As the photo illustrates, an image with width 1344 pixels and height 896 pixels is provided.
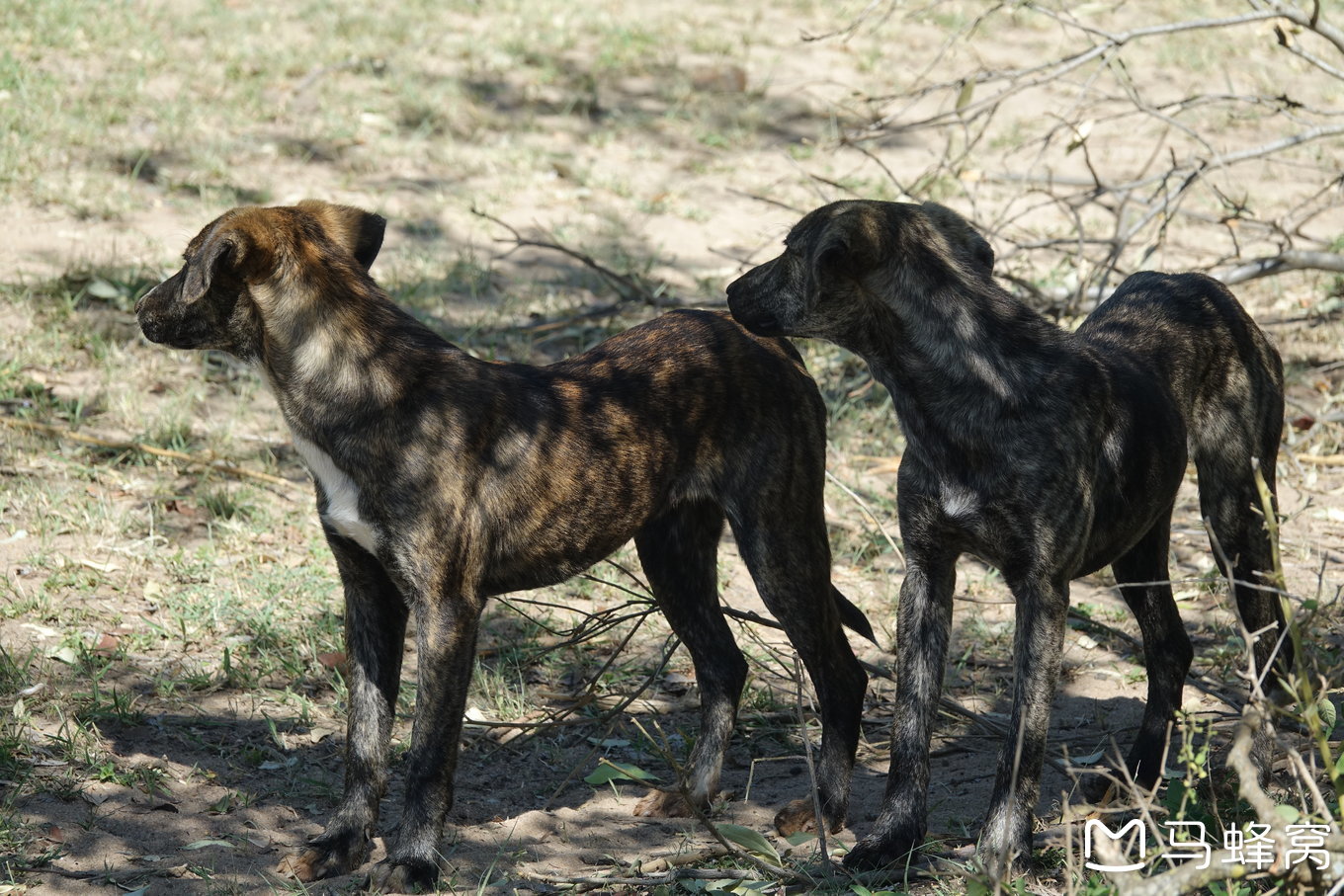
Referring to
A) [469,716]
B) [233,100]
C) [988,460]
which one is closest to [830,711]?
[988,460]

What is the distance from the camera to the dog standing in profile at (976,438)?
4324 millimetres

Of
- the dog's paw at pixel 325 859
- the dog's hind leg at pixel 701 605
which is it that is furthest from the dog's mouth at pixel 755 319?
the dog's paw at pixel 325 859

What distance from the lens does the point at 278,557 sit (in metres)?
6.80

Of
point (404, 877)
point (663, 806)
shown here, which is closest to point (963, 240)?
point (663, 806)

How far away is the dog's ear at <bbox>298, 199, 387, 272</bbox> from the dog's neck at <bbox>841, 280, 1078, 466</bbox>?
1732 mm

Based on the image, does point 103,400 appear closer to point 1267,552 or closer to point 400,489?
point 400,489

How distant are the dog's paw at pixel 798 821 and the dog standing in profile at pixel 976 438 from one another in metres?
0.41

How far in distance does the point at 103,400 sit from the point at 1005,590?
4.92m

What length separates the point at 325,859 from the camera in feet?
14.9

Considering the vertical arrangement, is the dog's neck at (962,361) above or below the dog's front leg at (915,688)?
above

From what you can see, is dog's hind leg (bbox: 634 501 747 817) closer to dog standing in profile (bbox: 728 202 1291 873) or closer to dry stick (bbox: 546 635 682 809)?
dry stick (bbox: 546 635 682 809)

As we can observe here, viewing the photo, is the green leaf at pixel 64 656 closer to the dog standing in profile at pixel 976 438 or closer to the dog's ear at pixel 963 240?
the dog standing in profile at pixel 976 438

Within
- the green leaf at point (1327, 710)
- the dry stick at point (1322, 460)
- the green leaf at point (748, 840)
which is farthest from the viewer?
the dry stick at point (1322, 460)

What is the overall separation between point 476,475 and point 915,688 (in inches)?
61.9
